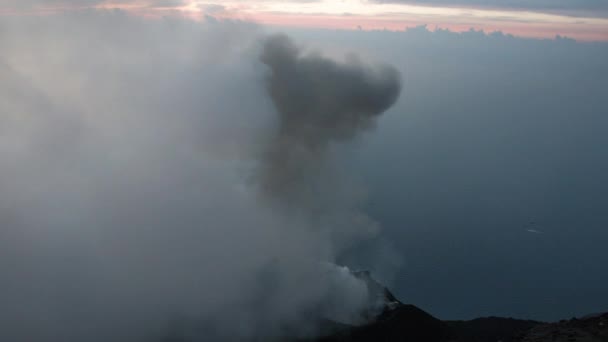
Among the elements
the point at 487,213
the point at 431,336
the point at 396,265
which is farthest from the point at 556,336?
the point at 487,213

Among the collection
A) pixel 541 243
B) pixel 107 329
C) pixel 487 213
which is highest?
pixel 487 213

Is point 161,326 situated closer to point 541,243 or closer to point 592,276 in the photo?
point 592,276

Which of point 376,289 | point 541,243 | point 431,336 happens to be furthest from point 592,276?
point 431,336

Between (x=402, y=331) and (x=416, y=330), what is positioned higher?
(x=416, y=330)

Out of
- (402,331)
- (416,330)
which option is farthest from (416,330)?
(402,331)

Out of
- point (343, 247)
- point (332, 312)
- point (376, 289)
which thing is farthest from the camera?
point (343, 247)

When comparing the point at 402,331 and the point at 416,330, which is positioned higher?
the point at 416,330

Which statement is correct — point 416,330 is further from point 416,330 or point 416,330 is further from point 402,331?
point 402,331

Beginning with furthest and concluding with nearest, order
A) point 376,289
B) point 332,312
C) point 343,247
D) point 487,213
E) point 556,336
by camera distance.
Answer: point 487,213 → point 343,247 → point 376,289 → point 332,312 → point 556,336

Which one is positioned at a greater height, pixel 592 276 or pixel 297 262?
pixel 592 276

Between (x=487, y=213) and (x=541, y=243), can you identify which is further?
(x=487, y=213)
